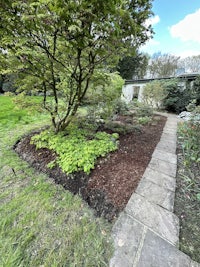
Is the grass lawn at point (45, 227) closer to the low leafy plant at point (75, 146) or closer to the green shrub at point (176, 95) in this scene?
the low leafy plant at point (75, 146)

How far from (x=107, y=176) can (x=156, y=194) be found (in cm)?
80

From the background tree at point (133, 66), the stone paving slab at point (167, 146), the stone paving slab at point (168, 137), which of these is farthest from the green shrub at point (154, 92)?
the background tree at point (133, 66)

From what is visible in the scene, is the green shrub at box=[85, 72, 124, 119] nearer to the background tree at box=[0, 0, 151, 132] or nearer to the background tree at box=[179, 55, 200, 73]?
the background tree at box=[0, 0, 151, 132]

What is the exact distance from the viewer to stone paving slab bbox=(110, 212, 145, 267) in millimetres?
1293

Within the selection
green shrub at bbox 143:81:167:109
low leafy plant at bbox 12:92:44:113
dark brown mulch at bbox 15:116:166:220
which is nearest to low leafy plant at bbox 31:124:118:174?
dark brown mulch at bbox 15:116:166:220

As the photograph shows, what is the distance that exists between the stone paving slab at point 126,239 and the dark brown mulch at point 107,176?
6.2 inches

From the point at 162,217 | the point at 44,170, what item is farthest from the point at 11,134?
the point at 162,217

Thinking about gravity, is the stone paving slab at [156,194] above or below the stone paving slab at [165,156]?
below

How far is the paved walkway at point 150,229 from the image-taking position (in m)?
1.29

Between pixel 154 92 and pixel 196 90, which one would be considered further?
pixel 196 90

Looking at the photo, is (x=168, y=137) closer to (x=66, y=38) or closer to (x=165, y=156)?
(x=165, y=156)

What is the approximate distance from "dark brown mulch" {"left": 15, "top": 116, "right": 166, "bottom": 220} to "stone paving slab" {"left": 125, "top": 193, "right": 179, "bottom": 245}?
132 millimetres

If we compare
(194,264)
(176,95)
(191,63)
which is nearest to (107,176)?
(194,264)

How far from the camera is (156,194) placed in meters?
2.04
